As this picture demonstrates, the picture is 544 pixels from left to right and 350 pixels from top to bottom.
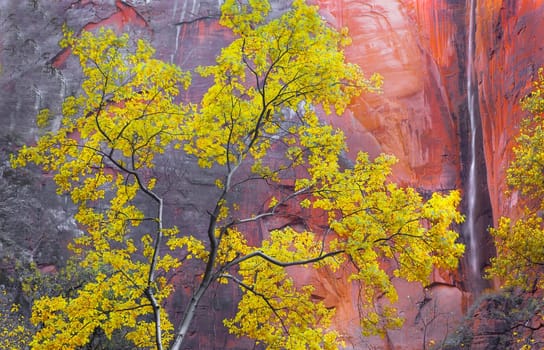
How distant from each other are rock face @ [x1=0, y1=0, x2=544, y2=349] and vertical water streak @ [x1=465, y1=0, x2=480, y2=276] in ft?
0.62

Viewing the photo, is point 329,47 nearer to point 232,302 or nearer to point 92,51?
point 92,51

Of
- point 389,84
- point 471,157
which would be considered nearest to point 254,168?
point 471,157

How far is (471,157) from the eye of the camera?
21.1 meters

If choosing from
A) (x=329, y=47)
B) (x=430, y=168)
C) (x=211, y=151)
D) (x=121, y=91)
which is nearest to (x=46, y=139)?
(x=121, y=91)

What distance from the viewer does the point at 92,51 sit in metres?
8.30

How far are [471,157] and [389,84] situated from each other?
3.97m

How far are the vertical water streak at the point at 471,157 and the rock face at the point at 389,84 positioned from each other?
0.19 meters

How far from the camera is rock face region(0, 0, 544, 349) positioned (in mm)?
19047

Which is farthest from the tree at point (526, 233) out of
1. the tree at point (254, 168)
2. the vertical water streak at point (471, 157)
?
the vertical water streak at point (471, 157)

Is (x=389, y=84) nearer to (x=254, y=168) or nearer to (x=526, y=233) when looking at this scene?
(x=526, y=233)

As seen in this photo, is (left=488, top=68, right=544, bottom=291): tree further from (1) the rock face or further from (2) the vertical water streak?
(2) the vertical water streak

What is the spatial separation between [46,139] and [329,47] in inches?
164

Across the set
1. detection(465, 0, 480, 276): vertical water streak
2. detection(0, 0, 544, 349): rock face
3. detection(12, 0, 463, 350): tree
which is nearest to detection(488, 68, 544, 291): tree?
detection(12, 0, 463, 350): tree

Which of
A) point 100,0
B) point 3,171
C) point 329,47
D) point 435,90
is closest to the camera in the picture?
point 329,47
